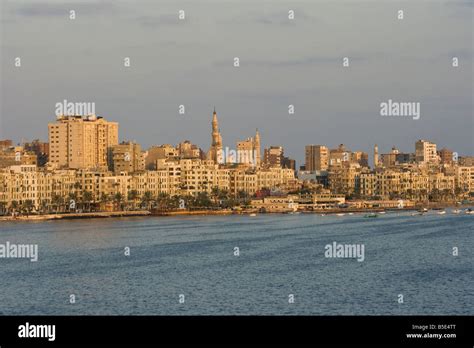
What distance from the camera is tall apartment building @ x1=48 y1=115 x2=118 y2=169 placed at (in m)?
77.1

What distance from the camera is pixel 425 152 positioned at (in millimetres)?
104312

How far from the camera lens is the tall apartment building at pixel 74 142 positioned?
7712 cm

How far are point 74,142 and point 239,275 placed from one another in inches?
2191

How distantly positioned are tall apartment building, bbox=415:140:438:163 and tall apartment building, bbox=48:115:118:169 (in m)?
37.2

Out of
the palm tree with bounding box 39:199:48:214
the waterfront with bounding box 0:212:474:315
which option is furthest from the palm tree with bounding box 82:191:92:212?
the waterfront with bounding box 0:212:474:315

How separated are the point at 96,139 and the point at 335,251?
5238 cm

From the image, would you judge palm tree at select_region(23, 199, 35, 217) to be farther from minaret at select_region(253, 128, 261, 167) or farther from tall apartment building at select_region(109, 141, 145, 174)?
minaret at select_region(253, 128, 261, 167)

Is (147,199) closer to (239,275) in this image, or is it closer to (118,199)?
(118,199)

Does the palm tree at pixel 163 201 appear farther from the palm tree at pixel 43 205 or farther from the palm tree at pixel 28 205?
the palm tree at pixel 28 205

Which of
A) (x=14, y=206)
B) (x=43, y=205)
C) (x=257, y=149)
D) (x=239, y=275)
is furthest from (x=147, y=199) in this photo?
(x=239, y=275)

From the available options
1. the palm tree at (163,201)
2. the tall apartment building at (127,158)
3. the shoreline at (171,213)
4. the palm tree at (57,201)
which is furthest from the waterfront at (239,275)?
the tall apartment building at (127,158)

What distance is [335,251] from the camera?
28.4 m
